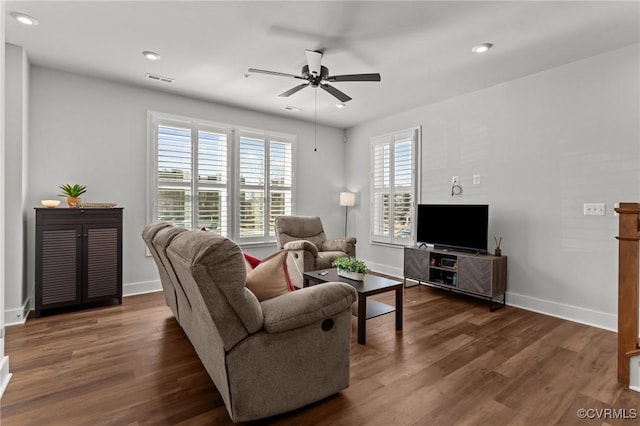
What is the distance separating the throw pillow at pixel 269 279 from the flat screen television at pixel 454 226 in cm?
287

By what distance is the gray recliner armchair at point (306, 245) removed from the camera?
13.6 feet

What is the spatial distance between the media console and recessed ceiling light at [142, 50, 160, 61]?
3935 millimetres

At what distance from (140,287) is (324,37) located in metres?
3.85

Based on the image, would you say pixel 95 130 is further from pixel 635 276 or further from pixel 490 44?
pixel 635 276

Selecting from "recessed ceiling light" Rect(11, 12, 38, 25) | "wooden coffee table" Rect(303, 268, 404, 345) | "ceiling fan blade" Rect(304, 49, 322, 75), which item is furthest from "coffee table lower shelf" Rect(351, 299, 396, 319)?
"recessed ceiling light" Rect(11, 12, 38, 25)

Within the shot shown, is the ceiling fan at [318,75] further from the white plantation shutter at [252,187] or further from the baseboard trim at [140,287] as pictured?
the baseboard trim at [140,287]

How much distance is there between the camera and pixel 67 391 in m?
2.03

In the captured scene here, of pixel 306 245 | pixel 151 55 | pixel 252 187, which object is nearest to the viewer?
pixel 151 55

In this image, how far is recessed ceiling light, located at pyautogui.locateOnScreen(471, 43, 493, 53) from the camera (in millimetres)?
3016

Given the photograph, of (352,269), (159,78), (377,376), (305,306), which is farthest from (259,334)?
(159,78)

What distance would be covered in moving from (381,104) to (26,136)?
4.48m

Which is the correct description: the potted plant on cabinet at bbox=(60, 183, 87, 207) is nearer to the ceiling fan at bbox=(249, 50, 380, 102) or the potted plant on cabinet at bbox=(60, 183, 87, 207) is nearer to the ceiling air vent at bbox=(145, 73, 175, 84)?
the ceiling air vent at bbox=(145, 73, 175, 84)

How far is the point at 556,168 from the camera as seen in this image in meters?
3.52

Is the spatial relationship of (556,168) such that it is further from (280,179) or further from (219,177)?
(219,177)
